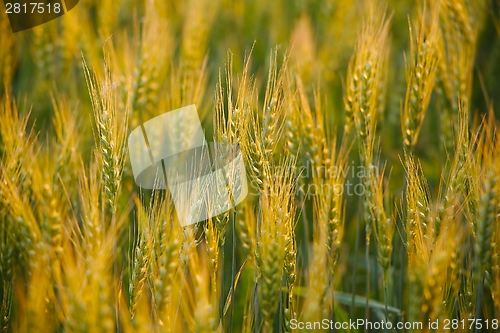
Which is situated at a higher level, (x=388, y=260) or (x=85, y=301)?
(x=85, y=301)

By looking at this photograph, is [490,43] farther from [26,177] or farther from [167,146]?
[26,177]

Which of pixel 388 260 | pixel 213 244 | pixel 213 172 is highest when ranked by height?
pixel 213 172

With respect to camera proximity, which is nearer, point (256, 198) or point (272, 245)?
point (272, 245)

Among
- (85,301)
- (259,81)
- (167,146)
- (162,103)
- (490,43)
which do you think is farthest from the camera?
(490,43)

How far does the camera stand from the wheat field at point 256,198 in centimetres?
81

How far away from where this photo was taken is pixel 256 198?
1186 millimetres

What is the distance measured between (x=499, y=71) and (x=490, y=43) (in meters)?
0.23

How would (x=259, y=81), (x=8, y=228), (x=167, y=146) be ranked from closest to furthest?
(x=8, y=228) → (x=167, y=146) → (x=259, y=81)

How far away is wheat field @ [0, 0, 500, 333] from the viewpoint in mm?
807

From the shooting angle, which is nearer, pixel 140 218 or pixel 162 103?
pixel 140 218

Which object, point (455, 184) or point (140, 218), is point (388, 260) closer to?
point (455, 184)

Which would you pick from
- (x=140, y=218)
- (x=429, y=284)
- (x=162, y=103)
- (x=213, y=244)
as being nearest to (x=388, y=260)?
(x=429, y=284)

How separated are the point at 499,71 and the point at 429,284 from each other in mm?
1034

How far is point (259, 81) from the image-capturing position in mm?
1442
